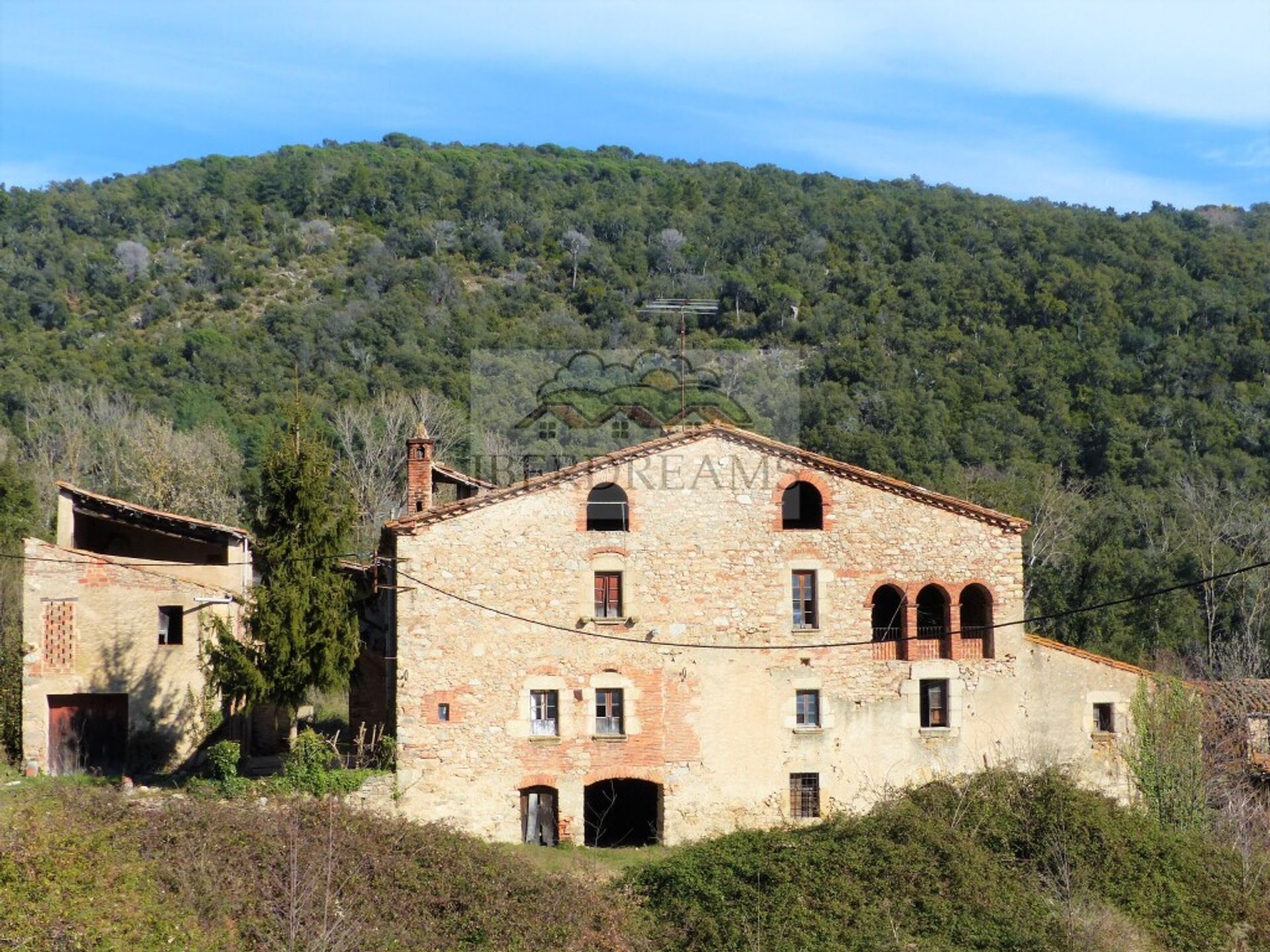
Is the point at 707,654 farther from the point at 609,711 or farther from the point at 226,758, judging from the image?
the point at 226,758


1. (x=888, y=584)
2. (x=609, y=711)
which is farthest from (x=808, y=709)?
(x=609, y=711)

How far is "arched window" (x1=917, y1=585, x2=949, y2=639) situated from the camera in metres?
25.5

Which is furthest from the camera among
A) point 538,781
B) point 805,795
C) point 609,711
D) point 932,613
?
point 932,613

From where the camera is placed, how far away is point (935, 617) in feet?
85.9

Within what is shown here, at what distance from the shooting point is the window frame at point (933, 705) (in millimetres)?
25453

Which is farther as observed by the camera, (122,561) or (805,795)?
(122,561)

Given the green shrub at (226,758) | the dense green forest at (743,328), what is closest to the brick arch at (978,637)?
the green shrub at (226,758)

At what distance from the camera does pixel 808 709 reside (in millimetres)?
25172

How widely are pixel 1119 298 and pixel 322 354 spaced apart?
3508cm

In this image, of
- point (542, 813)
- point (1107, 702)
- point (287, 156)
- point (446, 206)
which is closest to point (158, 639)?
point (542, 813)

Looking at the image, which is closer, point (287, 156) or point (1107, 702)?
point (1107, 702)

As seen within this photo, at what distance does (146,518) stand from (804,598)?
13062 mm

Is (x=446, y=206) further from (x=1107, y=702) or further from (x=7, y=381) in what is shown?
(x=1107, y=702)

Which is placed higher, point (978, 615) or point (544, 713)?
point (978, 615)
